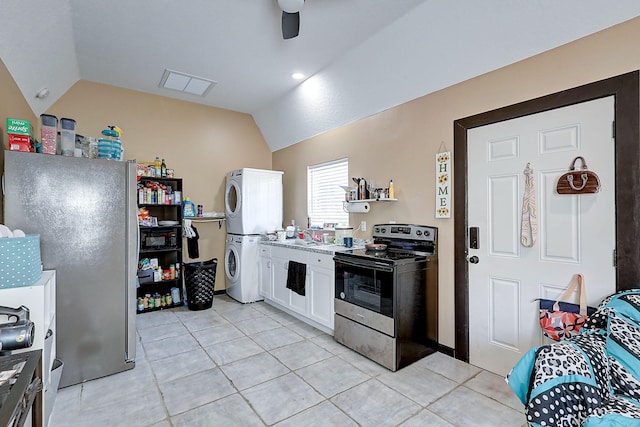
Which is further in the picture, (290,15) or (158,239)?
(158,239)

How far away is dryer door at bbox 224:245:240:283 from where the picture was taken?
15.1 ft

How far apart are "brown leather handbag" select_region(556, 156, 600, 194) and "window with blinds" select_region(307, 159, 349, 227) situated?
2.38 meters

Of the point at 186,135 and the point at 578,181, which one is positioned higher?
the point at 186,135

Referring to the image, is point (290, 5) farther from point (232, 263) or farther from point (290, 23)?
point (232, 263)

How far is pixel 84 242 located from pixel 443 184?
3.15 meters

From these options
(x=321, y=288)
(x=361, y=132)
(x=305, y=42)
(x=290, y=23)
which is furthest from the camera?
(x=361, y=132)

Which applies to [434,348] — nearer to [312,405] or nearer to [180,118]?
[312,405]

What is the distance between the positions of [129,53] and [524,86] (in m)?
3.87

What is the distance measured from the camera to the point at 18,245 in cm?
172

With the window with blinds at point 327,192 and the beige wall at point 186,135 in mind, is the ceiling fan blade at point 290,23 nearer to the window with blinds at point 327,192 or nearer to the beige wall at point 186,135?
the window with blinds at point 327,192

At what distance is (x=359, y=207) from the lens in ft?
12.2

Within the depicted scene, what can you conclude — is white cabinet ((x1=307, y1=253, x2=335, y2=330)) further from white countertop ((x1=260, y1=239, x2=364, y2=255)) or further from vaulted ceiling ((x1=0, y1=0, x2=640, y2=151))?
vaulted ceiling ((x1=0, y1=0, x2=640, y2=151))

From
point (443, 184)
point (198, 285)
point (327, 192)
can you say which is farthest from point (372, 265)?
point (198, 285)

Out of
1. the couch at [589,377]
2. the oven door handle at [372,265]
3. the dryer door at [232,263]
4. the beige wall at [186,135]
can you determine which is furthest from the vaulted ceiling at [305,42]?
the dryer door at [232,263]
